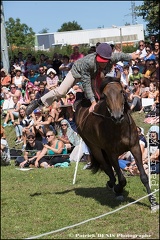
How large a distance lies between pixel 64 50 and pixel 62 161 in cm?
456

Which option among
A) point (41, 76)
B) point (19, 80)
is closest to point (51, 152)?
point (41, 76)

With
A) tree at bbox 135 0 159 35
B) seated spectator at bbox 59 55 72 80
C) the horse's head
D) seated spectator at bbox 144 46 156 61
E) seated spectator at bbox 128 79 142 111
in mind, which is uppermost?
tree at bbox 135 0 159 35

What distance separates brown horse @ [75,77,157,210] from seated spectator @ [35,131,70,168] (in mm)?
1930

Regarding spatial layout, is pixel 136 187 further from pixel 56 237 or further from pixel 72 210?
pixel 56 237

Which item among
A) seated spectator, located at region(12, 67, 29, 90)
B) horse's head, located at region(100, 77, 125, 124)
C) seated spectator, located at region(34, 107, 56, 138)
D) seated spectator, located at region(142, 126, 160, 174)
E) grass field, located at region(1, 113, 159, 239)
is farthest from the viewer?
seated spectator, located at region(12, 67, 29, 90)

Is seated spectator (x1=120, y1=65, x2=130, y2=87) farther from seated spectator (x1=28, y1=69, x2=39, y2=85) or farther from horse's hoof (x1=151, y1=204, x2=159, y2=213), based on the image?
horse's hoof (x1=151, y1=204, x2=159, y2=213)

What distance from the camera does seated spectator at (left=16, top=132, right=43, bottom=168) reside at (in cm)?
769

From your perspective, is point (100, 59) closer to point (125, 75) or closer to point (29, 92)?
point (125, 75)

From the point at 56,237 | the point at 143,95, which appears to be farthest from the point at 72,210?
the point at 143,95

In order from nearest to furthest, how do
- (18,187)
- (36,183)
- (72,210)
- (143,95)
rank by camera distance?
(72,210) < (18,187) < (36,183) < (143,95)

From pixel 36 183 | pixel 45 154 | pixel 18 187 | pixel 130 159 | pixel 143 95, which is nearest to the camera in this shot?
pixel 18 187

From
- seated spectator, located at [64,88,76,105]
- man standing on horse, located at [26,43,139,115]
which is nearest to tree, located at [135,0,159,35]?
man standing on horse, located at [26,43,139,115]

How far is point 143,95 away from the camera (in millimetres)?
9531

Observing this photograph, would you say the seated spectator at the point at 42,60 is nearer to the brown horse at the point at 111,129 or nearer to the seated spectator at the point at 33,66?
the seated spectator at the point at 33,66
